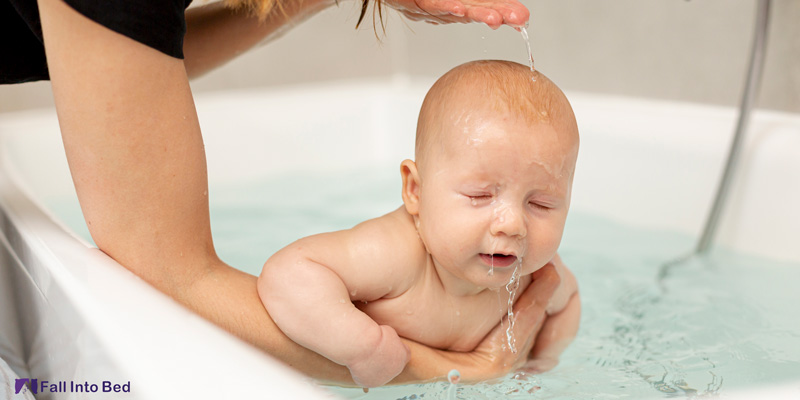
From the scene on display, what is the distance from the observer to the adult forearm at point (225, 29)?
1.23 m

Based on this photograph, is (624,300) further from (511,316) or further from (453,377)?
(453,377)

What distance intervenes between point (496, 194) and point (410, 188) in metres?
0.13

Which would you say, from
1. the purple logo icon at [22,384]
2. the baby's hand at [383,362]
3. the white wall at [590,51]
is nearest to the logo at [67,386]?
the purple logo icon at [22,384]

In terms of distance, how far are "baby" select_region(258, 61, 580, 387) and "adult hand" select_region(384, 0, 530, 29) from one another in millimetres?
53

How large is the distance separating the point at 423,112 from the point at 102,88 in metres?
0.37

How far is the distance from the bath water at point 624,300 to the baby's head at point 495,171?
6.7 inches

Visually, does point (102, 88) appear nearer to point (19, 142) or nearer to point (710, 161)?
point (19, 142)

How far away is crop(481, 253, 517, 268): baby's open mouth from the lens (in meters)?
0.85

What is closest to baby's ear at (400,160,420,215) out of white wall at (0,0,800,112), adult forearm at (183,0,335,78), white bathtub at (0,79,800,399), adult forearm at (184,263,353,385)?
adult forearm at (184,263,353,385)

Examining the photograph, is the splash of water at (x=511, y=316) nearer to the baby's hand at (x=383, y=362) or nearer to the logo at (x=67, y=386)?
the baby's hand at (x=383, y=362)

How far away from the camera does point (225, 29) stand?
124 cm

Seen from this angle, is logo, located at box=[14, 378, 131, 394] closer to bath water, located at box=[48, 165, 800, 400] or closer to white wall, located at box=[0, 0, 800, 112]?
bath water, located at box=[48, 165, 800, 400]

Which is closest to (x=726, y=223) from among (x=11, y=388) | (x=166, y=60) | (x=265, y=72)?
(x=166, y=60)

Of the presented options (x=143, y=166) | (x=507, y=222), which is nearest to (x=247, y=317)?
(x=143, y=166)
